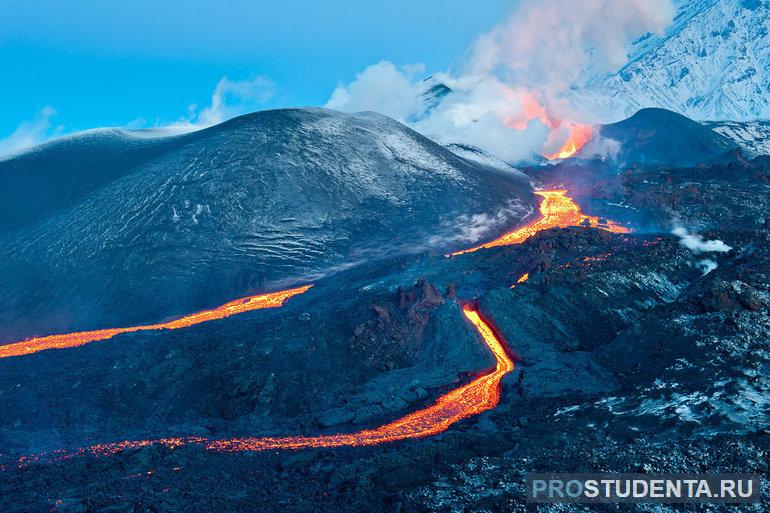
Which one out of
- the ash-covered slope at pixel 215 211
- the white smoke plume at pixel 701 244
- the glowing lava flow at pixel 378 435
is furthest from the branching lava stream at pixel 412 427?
the ash-covered slope at pixel 215 211

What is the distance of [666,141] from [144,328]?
87601 millimetres

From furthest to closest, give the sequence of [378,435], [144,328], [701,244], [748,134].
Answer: [748,134], [144,328], [701,244], [378,435]

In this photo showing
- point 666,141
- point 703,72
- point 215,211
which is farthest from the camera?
point 703,72

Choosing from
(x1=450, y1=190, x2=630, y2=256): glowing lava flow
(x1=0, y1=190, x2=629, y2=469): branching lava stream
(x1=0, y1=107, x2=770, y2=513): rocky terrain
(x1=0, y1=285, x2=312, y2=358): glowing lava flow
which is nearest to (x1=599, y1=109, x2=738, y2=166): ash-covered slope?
(x1=450, y1=190, x2=630, y2=256): glowing lava flow

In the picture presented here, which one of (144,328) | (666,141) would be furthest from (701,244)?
(666,141)

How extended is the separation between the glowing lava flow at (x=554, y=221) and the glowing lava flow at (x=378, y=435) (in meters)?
23.2

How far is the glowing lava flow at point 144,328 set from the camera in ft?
139

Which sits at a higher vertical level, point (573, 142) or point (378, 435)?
point (573, 142)

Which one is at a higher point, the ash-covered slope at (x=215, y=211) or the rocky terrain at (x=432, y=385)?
the ash-covered slope at (x=215, y=211)

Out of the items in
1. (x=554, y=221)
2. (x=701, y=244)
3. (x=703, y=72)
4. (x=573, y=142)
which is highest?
(x=703, y=72)

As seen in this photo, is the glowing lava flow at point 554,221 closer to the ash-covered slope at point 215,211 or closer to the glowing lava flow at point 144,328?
the ash-covered slope at point 215,211

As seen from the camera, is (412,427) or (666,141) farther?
(666,141)

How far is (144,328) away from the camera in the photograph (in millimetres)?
43781

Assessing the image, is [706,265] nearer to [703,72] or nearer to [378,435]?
[378,435]
